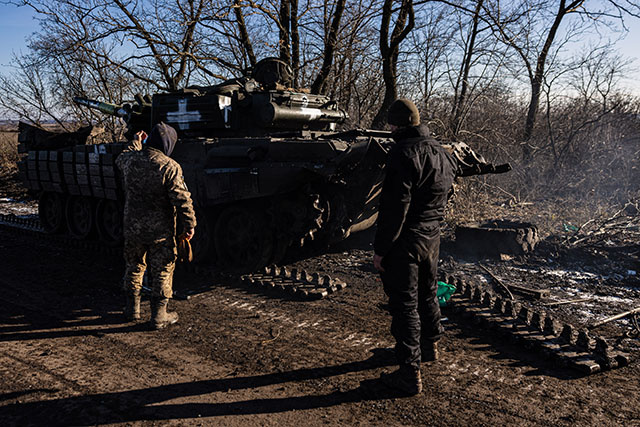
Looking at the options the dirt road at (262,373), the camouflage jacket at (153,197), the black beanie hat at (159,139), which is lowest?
the dirt road at (262,373)

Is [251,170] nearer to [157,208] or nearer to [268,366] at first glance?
[157,208]

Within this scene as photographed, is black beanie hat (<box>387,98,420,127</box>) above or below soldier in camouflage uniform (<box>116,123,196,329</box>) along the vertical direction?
above

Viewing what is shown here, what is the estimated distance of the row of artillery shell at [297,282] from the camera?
5883 mm

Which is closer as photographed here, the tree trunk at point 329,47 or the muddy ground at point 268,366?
the muddy ground at point 268,366

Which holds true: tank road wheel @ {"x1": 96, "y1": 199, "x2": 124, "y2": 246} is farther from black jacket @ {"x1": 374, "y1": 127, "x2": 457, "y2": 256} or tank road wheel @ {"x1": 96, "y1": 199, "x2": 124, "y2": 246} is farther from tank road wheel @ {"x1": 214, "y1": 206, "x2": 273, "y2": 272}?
black jacket @ {"x1": 374, "y1": 127, "x2": 457, "y2": 256}

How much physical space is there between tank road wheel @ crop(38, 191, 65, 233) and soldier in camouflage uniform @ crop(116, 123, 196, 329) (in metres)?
5.62

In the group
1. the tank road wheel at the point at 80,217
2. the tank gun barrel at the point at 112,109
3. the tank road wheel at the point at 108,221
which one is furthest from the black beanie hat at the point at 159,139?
the tank road wheel at the point at 80,217

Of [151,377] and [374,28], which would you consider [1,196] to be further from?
[151,377]

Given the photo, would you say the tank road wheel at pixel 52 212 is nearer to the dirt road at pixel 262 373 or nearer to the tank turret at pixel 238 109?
the tank turret at pixel 238 109

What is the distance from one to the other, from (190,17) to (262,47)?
2.23 metres

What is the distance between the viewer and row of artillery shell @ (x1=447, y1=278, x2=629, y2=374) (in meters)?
3.97

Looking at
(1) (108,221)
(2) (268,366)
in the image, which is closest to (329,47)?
(1) (108,221)

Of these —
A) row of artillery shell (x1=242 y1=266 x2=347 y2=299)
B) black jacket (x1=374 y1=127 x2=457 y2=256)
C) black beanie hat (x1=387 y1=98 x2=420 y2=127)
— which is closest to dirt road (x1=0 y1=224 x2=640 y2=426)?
row of artillery shell (x1=242 y1=266 x2=347 y2=299)

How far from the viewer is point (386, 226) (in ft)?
11.4
